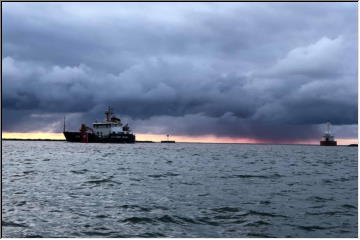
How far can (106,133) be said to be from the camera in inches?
6245

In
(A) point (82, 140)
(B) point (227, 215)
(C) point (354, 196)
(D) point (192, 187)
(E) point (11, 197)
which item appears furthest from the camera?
(A) point (82, 140)

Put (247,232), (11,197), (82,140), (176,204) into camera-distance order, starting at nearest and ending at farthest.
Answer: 1. (247,232)
2. (176,204)
3. (11,197)
4. (82,140)

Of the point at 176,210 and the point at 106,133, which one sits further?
the point at 106,133


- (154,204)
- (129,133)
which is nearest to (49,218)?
(154,204)

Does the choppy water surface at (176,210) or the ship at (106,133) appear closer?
the choppy water surface at (176,210)

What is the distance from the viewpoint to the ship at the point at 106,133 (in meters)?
157

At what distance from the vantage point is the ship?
516 ft

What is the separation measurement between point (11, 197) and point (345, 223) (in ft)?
47.4

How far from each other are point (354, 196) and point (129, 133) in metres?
147

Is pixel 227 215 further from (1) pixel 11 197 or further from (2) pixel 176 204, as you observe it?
(1) pixel 11 197

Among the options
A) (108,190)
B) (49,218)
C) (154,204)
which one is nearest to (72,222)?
(49,218)

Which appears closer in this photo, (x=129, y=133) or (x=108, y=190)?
(x=108, y=190)

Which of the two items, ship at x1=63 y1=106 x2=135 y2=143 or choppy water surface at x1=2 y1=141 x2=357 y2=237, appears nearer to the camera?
choppy water surface at x1=2 y1=141 x2=357 y2=237

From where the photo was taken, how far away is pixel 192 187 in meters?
22.8
